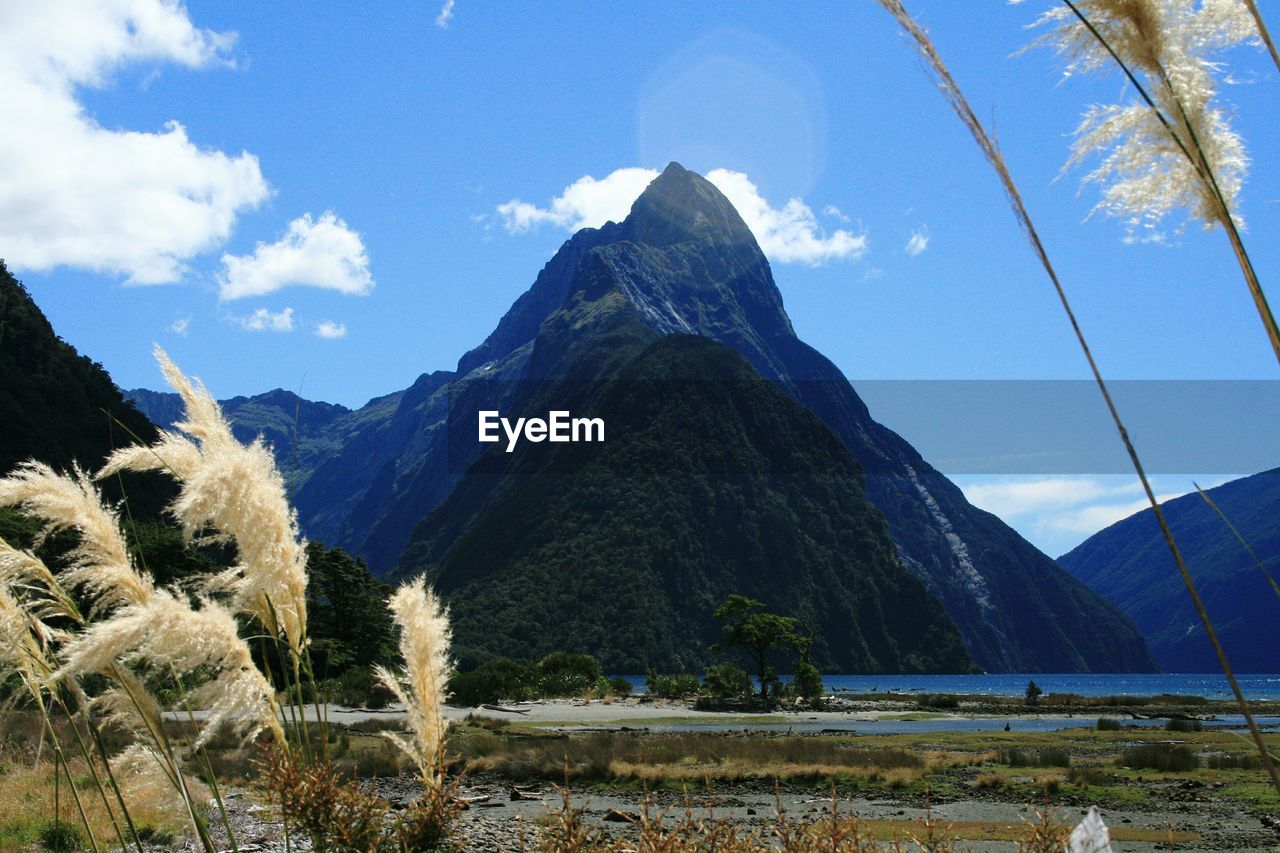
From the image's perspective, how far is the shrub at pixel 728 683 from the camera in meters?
51.0

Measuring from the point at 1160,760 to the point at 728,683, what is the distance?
30.4 metres

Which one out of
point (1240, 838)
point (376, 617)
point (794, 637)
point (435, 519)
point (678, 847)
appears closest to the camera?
point (678, 847)

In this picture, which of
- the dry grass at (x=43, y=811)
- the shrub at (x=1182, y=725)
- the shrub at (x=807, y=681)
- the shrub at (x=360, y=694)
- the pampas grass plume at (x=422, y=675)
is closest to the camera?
the pampas grass plume at (x=422, y=675)

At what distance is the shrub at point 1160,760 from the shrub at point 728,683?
28719mm

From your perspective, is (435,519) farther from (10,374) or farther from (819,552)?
(10,374)

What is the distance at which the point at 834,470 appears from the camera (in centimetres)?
13450

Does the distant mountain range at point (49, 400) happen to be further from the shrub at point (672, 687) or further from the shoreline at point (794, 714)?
the shrub at point (672, 687)

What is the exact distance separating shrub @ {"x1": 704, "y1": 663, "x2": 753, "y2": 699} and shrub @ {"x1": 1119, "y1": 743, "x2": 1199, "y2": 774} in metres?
28.7

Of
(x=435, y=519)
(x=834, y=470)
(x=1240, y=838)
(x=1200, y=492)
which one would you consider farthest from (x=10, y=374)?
(x=435, y=519)

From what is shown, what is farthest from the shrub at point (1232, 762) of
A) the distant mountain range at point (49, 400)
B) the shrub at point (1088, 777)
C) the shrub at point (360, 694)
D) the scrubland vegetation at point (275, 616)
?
the distant mountain range at point (49, 400)

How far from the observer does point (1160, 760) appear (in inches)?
879

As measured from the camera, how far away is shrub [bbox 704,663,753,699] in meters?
51.0

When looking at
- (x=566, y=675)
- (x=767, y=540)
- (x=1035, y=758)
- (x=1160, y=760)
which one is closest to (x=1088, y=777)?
(x=1035, y=758)

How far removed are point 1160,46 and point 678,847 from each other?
204cm
